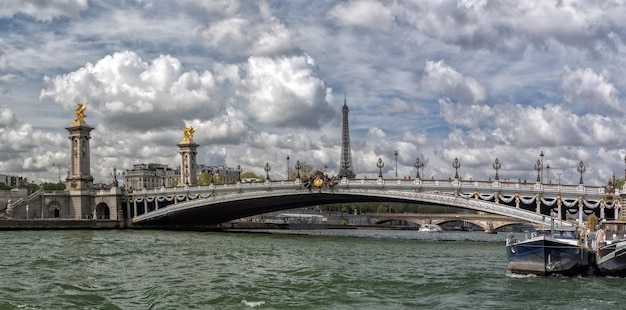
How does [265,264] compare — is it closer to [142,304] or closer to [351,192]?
[142,304]

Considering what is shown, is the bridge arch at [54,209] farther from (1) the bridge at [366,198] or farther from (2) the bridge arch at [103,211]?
(1) the bridge at [366,198]

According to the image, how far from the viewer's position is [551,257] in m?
29.9

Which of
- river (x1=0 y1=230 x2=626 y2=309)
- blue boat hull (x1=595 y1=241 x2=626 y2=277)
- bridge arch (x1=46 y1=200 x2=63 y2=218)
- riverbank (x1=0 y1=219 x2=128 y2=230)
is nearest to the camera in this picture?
river (x1=0 y1=230 x2=626 y2=309)

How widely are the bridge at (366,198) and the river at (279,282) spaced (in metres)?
11.4

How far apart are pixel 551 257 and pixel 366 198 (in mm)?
35178

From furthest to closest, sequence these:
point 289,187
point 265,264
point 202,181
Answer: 1. point 202,181
2. point 289,187
3. point 265,264

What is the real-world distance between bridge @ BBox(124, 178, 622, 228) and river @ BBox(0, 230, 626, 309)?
11.4 m

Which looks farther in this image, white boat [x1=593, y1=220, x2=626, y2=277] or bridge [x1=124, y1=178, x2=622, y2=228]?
bridge [x1=124, y1=178, x2=622, y2=228]

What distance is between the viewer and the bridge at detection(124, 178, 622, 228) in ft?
170

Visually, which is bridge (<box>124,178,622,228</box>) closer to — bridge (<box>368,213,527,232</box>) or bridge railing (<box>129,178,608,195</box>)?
bridge railing (<box>129,178,608,195</box>)

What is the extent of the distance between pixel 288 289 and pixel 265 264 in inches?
380

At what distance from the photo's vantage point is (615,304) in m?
23.4

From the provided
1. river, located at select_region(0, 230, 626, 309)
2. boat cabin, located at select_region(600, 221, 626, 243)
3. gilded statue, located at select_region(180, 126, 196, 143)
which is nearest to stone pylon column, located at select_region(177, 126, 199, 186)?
gilded statue, located at select_region(180, 126, 196, 143)

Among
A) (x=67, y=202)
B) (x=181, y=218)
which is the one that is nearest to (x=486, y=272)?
(x=181, y=218)
